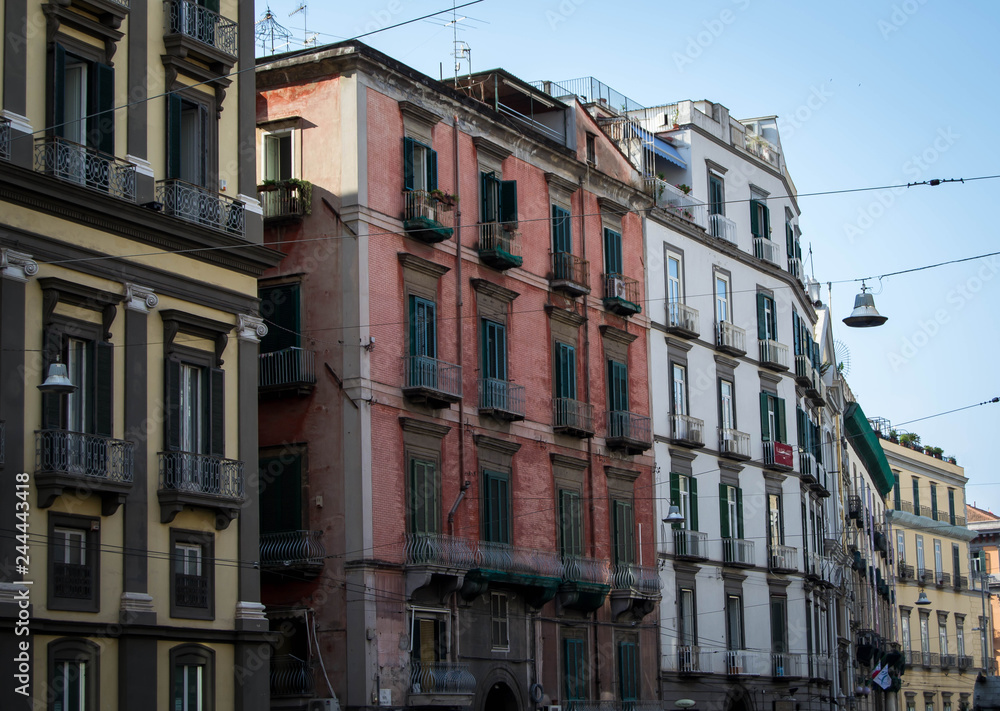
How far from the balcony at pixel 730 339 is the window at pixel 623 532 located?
7.40 m

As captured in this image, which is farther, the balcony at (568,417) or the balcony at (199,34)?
the balcony at (568,417)

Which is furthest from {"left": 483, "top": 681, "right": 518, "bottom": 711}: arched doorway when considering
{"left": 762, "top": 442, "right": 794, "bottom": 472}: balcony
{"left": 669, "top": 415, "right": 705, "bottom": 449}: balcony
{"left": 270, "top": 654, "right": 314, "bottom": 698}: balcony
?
{"left": 762, "top": 442, "right": 794, "bottom": 472}: balcony

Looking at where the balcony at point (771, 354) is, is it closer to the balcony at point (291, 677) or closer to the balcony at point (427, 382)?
the balcony at point (427, 382)

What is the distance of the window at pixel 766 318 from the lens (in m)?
50.6

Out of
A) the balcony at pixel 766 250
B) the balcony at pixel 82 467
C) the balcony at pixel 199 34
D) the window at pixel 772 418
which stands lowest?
the balcony at pixel 82 467

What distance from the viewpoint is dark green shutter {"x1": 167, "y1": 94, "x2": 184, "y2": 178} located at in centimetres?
2747

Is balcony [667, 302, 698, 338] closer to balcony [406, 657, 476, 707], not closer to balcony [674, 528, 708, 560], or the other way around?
balcony [674, 528, 708, 560]

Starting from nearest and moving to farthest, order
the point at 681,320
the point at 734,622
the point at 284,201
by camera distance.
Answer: the point at 284,201 < the point at 681,320 < the point at 734,622

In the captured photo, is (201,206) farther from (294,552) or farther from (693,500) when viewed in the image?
(693,500)

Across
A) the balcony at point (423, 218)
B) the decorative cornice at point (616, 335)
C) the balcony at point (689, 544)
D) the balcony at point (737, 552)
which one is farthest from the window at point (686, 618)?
the balcony at point (423, 218)

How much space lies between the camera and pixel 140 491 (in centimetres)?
2586

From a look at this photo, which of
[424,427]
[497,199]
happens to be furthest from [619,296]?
[424,427]

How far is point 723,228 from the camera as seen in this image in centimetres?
4928

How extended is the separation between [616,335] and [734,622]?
9727 mm
